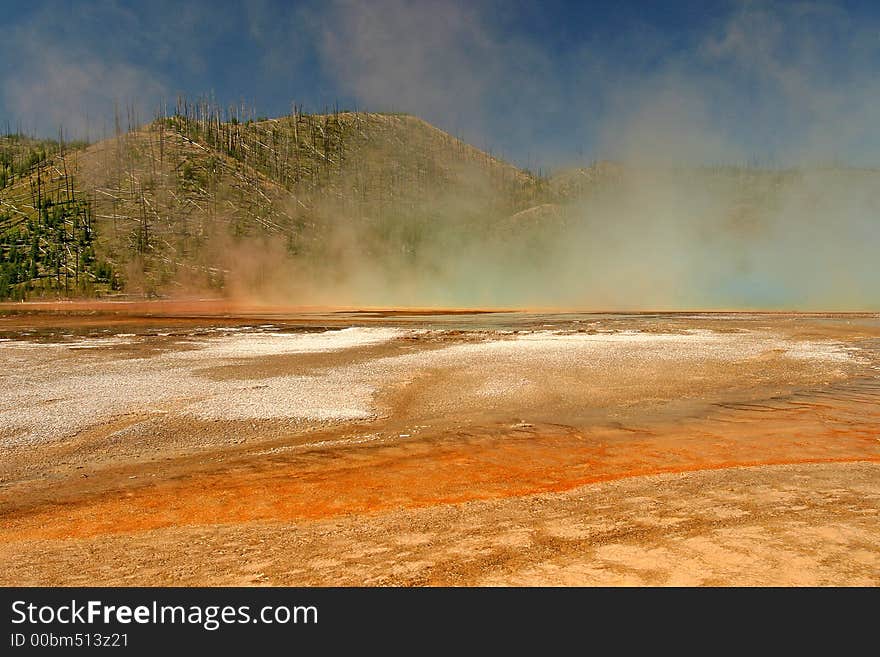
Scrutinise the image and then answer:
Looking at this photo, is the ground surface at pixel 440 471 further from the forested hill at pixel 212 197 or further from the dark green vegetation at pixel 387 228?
the forested hill at pixel 212 197

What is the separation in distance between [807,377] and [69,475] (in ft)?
63.6

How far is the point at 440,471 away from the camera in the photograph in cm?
930

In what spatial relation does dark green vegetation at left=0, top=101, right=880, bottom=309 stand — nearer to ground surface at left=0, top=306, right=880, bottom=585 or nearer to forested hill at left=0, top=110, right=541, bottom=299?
forested hill at left=0, top=110, right=541, bottom=299

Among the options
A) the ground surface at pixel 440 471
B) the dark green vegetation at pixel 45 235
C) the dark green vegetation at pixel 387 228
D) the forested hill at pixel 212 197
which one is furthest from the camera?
the forested hill at pixel 212 197

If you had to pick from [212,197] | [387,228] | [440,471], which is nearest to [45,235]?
[212,197]

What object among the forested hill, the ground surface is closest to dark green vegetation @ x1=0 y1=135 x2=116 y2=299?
the forested hill

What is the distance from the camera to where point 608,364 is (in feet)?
68.7

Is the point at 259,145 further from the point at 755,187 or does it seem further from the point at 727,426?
the point at 727,426

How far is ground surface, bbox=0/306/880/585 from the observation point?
554 centimetres

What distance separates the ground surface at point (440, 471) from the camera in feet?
18.2

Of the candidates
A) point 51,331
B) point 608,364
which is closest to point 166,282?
point 51,331

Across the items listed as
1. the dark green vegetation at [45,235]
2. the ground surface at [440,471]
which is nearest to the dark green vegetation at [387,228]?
the dark green vegetation at [45,235]

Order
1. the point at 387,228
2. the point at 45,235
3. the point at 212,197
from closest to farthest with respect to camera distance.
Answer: the point at 45,235, the point at 212,197, the point at 387,228

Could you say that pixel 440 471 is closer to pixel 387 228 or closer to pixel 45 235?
pixel 45 235
